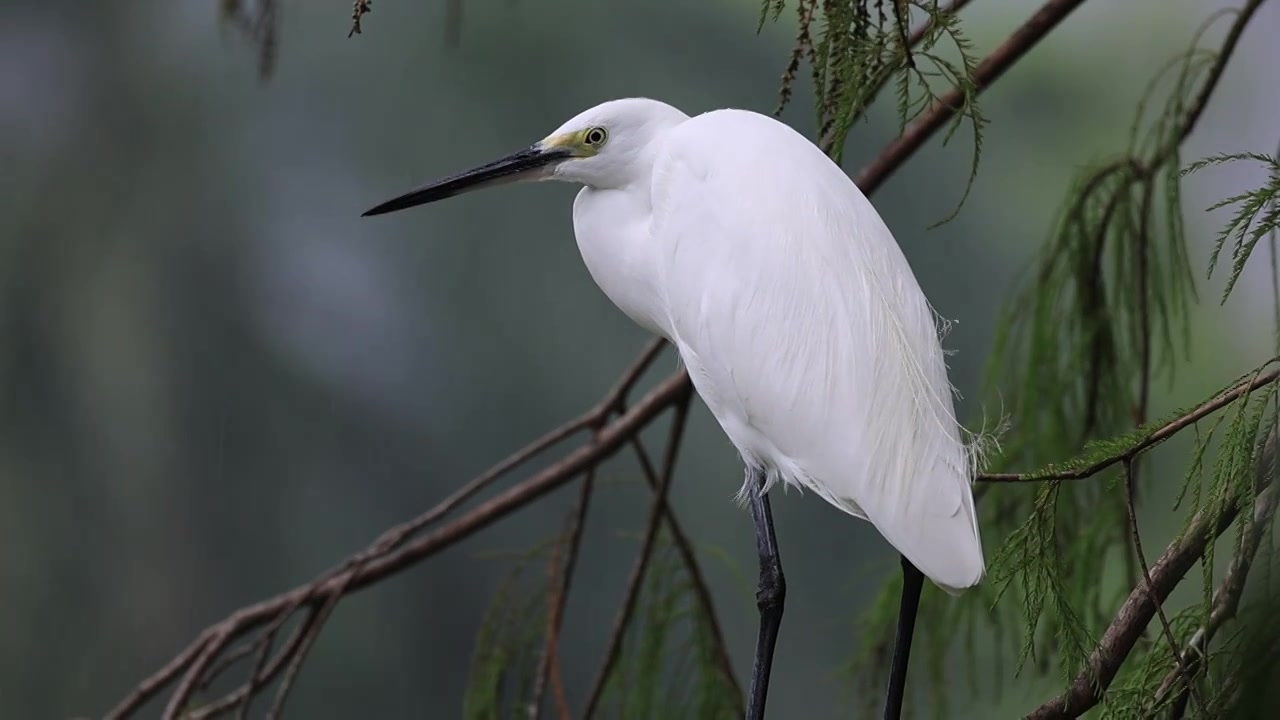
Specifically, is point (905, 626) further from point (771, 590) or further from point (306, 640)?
point (306, 640)

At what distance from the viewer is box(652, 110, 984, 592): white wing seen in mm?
755

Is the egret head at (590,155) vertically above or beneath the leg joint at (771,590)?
above

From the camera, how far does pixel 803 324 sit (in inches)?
31.1

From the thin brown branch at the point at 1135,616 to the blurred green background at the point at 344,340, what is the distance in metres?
1.46

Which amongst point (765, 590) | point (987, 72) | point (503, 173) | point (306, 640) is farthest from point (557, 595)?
point (987, 72)

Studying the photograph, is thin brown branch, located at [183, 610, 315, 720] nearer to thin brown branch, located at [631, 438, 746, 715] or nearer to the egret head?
thin brown branch, located at [631, 438, 746, 715]

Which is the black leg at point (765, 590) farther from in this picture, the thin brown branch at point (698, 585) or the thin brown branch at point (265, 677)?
the thin brown branch at point (265, 677)

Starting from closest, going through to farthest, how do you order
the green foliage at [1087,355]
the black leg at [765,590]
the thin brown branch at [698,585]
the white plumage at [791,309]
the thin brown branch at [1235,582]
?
1. the thin brown branch at [1235,582]
2. the white plumage at [791,309]
3. the black leg at [765,590]
4. the green foliage at [1087,355]
5. the thin brown branch at [698,585]

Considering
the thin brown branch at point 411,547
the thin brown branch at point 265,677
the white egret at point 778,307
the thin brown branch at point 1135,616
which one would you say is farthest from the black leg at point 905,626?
the thin brown branch at point 265,677

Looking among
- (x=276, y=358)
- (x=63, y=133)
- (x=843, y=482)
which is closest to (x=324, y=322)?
(x=276, y=358)

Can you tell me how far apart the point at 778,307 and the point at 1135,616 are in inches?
11.1

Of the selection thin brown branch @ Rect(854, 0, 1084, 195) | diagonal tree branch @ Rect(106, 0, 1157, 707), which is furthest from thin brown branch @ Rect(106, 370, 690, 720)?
thin brown branch @ Rect(854, 0, 1084, 195)

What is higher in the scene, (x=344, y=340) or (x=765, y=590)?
(x=344, y=340)

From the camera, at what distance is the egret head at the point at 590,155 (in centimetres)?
88
